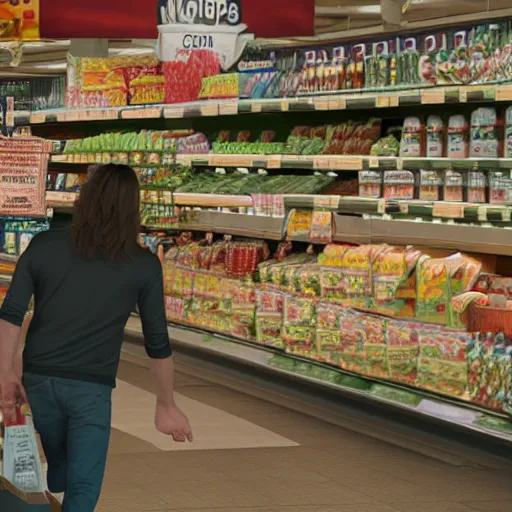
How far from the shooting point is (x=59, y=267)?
379 cm

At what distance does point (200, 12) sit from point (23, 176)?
5.09 ft

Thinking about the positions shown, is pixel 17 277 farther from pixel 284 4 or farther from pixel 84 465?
pixel 284 4

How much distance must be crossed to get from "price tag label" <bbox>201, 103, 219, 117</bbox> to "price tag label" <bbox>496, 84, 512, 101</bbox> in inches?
119

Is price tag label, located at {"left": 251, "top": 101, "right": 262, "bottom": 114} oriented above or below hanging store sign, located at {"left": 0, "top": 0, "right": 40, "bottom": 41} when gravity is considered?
below

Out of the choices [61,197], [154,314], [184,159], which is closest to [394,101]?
[184,159]

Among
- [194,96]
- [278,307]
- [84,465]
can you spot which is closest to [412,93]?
[278,307]

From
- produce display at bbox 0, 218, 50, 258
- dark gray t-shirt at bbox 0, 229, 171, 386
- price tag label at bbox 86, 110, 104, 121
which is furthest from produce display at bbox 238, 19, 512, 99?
produce display at bbox 0, 218, 50, 258

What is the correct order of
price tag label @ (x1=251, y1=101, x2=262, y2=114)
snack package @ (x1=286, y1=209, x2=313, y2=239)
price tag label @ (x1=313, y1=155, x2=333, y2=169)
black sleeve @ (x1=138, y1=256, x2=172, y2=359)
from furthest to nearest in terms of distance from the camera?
1. price tag label @ (x1=251, y1=101, x2=262, y2=114)
2. snack package @ (x1=286, y1=209, x2=313, y2=239)
3. price tag label @ (x1=313, y1=155, x2=333, y2=169)
4. black sleeve @ (x1=138, y1=256, x2=172, y2=359)

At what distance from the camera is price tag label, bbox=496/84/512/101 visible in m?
5.95

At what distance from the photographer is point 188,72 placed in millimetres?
9312

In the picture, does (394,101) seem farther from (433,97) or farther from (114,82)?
(114,82)

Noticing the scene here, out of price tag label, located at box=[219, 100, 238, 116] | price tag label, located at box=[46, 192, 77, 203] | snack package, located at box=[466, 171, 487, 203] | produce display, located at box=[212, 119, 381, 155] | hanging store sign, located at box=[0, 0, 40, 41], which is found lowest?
price tag label, located at box=[46, 192, 77, 203]

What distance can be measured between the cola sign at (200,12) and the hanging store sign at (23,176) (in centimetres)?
128

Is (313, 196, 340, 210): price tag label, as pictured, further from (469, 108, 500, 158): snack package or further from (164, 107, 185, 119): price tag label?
(164, 107, 185, 119): price tag label
